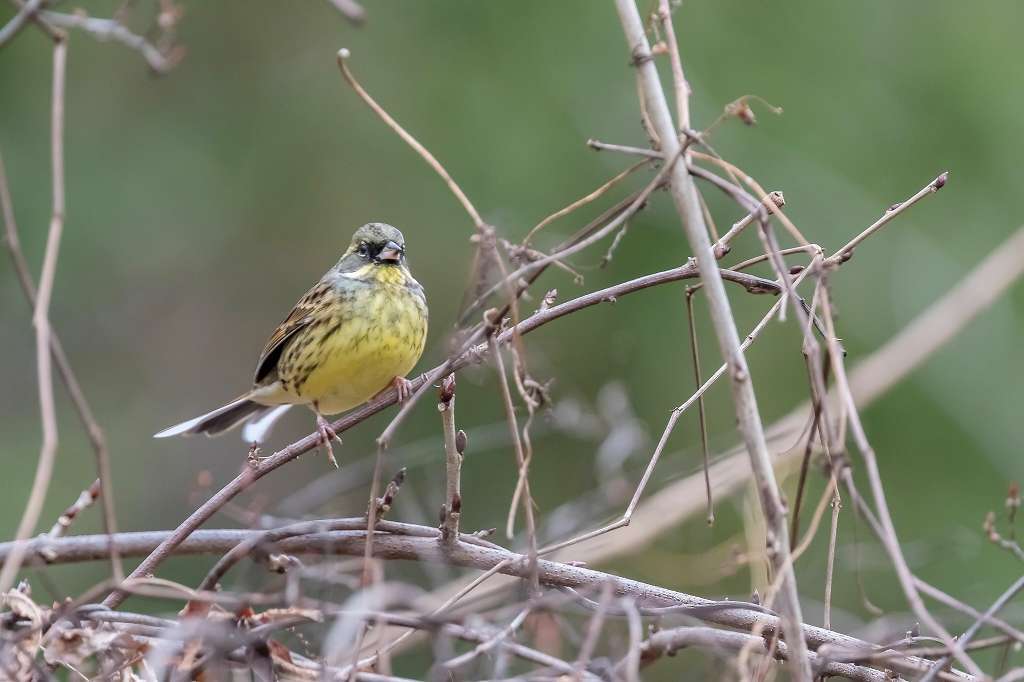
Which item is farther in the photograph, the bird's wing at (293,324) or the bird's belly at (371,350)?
the bird's wing at (293,324)

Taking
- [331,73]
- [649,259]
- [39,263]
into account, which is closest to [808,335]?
[649,259]

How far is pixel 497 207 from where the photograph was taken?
9.51 metres

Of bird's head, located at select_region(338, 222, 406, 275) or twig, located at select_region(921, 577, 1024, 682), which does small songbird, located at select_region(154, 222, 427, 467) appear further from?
twig, located at select_region(921, 577, 1024, 682)

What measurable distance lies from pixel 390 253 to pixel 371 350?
426 millimetres

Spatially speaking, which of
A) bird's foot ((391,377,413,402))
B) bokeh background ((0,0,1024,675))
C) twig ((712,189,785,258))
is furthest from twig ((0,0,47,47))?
bokeh background ((0,0,1024,675))

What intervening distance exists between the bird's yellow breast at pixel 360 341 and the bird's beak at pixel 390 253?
0.04m

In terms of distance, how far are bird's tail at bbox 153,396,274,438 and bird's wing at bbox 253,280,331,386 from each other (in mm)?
149

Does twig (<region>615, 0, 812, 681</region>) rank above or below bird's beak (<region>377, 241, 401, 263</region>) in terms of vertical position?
above

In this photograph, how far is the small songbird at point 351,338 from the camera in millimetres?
4848

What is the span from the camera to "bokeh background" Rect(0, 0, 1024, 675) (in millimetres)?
9266

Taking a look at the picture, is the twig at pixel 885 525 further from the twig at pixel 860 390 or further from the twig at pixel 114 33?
the twig at pixel 114 33

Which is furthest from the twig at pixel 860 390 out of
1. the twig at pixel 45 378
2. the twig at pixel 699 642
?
the twig at pixel 45 378

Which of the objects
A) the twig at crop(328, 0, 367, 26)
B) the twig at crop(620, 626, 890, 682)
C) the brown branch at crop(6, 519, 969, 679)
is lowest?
the brown branch at crop(6, 519, 969, 679)

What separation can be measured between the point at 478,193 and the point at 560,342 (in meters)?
1.26
